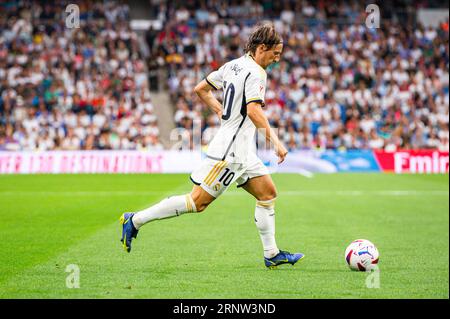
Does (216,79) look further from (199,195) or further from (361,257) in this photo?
(361,257)

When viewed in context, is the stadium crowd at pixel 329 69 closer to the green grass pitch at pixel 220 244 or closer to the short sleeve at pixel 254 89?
the green grass pitch at pixel 220 244

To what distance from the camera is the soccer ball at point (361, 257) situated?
8.25 meters

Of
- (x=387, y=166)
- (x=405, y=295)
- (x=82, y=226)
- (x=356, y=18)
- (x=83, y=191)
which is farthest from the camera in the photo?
(x=356, y=18)

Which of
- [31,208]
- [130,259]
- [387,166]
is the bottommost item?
[387,166]

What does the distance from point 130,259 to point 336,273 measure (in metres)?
2.39

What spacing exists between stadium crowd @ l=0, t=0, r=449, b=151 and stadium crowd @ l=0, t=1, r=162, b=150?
0.16ft

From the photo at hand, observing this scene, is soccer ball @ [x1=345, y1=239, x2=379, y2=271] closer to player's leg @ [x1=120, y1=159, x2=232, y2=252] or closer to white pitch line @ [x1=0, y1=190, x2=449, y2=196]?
player's leg @ [x1=120, y1=159, x2=232, y2=252]

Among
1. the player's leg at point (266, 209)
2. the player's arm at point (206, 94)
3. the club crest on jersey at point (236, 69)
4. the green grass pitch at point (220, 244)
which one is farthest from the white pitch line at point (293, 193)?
the club crest on jersey at point (236, 69)

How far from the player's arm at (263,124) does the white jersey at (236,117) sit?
0.21m

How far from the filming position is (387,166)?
2669 centimetres

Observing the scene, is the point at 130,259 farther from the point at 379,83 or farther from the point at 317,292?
the point at 379,83

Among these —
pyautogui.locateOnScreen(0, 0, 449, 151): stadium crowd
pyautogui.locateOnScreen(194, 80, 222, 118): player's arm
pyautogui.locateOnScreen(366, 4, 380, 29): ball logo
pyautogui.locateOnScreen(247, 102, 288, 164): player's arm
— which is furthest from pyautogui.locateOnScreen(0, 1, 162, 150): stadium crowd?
pyautogui.locateOnScreen(247, 102, 288, 164): player's arm

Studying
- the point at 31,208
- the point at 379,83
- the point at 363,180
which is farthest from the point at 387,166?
the point at 31,208

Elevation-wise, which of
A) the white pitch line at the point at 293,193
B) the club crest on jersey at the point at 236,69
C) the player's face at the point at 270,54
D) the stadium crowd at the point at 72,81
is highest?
the player's face at the point at 270,54
